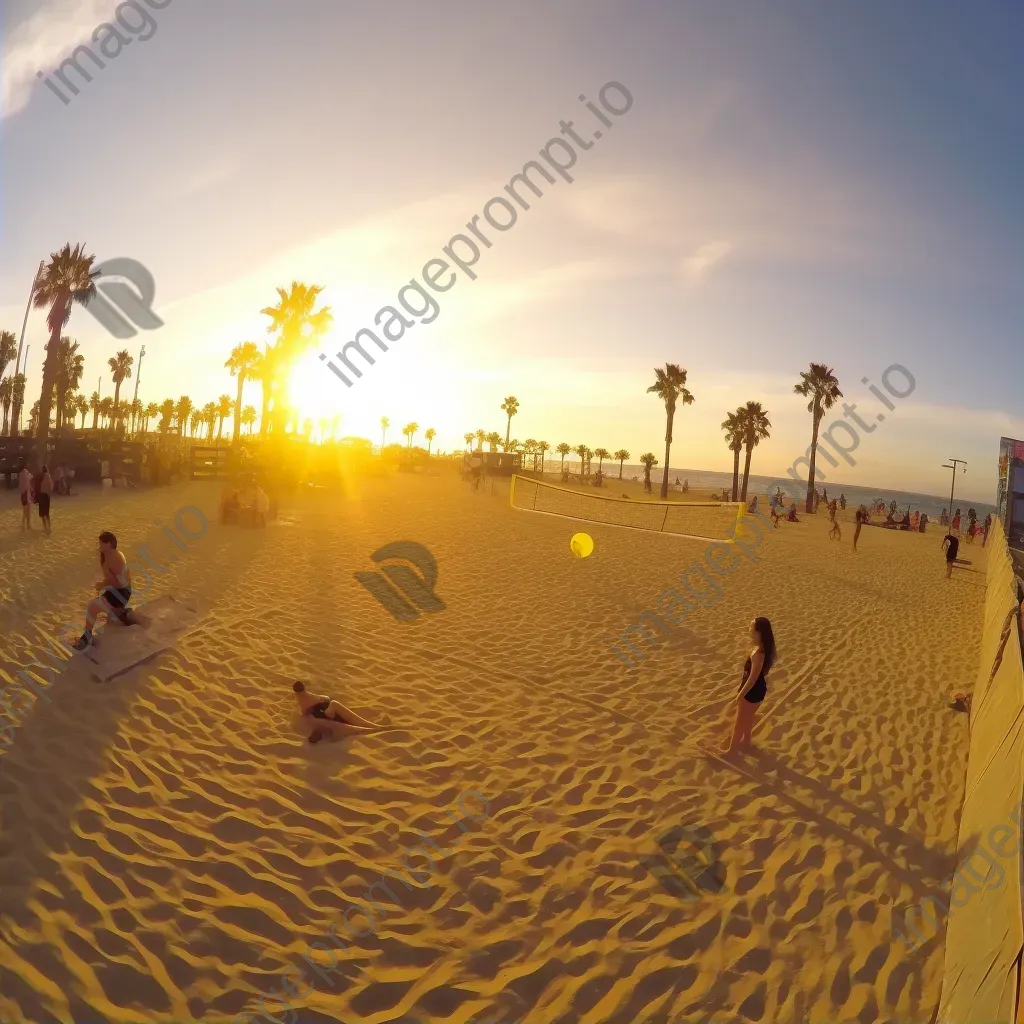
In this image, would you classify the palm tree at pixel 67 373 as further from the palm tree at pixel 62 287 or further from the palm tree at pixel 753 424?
the palm tree at pixel 753 424

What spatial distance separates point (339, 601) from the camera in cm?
1107

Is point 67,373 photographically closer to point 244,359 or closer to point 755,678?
point 244,359

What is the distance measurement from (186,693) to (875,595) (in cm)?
1633

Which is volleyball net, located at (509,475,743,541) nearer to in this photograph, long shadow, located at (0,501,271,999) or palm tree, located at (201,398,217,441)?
long shadow, located at (0,501,271,999)

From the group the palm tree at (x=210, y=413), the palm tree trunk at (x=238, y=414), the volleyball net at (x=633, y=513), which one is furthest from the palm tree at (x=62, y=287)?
the palm tree at (x=210, y=413)

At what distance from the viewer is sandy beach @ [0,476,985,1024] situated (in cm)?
371

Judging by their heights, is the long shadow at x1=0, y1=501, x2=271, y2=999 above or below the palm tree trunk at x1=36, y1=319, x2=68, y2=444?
below

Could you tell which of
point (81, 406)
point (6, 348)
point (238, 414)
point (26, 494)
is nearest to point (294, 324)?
point (238, 414)

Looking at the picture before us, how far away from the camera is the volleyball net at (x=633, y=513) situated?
2852 cm

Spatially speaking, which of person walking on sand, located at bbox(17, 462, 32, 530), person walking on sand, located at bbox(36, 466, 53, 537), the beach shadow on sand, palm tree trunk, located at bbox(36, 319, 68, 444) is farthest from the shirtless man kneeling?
palm tree trunk, located at bbox(36, 319, 68, 444)

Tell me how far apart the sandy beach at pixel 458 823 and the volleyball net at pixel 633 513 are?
17.5 m

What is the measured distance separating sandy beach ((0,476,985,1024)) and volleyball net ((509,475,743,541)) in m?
17.5

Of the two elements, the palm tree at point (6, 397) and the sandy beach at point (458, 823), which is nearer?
the sandy beach at point (458, 823)

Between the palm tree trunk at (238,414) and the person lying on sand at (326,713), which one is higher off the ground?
the palm tree trunk at (238,414)
